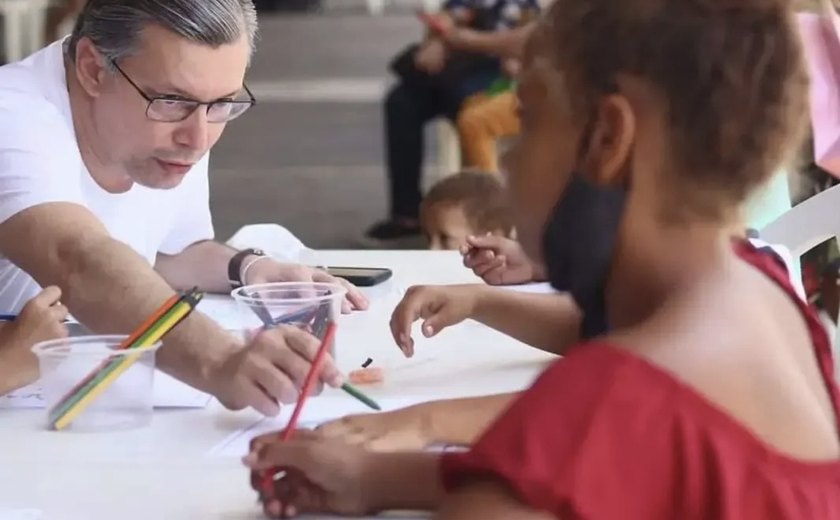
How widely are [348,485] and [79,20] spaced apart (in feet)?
3.20

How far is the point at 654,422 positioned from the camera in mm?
816

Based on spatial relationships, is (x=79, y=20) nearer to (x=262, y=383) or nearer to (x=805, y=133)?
(x=262, y=383)

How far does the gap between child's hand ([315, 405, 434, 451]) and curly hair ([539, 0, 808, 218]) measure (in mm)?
378

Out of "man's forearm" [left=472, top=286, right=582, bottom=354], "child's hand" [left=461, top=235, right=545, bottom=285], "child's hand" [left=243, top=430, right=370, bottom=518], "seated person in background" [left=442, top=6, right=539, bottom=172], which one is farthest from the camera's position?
"seated person in background" [left=442, top=6, right=539, bottom=172]

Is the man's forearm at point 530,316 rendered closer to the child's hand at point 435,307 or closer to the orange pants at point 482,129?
the child's hand at point 435,307

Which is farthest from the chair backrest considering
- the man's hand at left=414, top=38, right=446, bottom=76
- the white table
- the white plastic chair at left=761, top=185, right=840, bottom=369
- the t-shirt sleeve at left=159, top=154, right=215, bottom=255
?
the man's hand at left=414, top=38, right=446, bottom=76

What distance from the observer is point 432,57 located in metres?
5.00

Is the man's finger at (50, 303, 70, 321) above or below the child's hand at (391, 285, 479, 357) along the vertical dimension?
above

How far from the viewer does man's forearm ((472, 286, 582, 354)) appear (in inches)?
60.6

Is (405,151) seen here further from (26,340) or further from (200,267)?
(26,340)

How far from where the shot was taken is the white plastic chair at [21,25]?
8266mm

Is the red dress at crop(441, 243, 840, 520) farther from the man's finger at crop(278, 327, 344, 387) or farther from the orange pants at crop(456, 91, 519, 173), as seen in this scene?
the orange pants at crop(456, 91, 519, 173)

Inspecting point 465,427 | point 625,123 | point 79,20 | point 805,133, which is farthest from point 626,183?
point 79,20

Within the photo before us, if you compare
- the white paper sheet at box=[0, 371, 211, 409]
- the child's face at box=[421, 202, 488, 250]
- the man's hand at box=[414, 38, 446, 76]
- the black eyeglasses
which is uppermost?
the black eyeglasses
